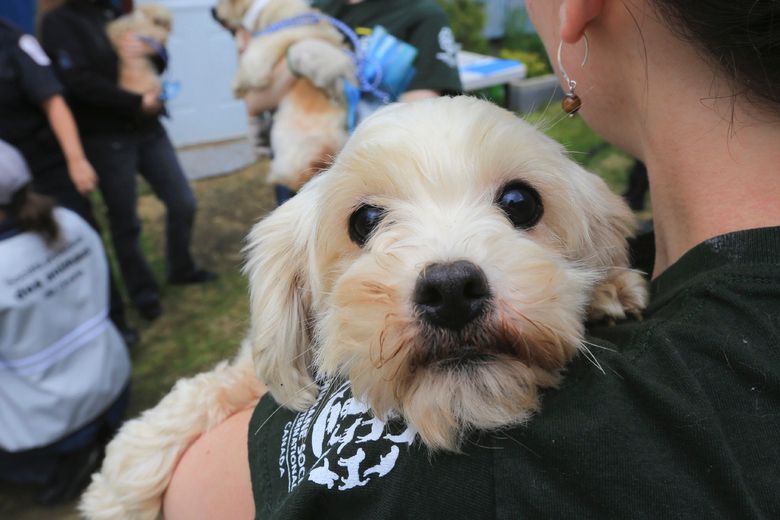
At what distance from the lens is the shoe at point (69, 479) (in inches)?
136

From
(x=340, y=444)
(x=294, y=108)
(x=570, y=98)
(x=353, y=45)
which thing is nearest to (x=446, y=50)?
(x=353, y=45)

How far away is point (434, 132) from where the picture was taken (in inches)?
48.6

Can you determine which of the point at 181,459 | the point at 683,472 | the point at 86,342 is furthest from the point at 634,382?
the point at 86,342

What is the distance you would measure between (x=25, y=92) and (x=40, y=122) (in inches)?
8.7

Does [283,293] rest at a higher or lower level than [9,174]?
higher

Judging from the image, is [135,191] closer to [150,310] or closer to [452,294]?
[150,310]

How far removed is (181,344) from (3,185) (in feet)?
6.74

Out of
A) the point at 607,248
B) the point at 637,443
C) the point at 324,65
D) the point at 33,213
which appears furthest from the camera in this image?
the point at 33,213

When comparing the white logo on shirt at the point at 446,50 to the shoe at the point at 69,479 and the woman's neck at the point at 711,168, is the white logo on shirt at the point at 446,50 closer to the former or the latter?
the woman's neck at the point at 711,168

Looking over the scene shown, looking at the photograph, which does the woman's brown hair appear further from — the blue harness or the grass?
the blue harness

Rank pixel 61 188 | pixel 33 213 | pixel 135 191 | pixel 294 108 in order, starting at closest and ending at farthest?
pixel 33 213 < pixel 294 108 < pixel 61 188 < pixel 135 191

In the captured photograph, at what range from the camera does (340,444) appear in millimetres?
917

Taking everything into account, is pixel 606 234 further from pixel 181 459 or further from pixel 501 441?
pixel 181 459

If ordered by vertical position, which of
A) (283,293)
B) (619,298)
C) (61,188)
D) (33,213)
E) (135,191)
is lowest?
(135,191)
